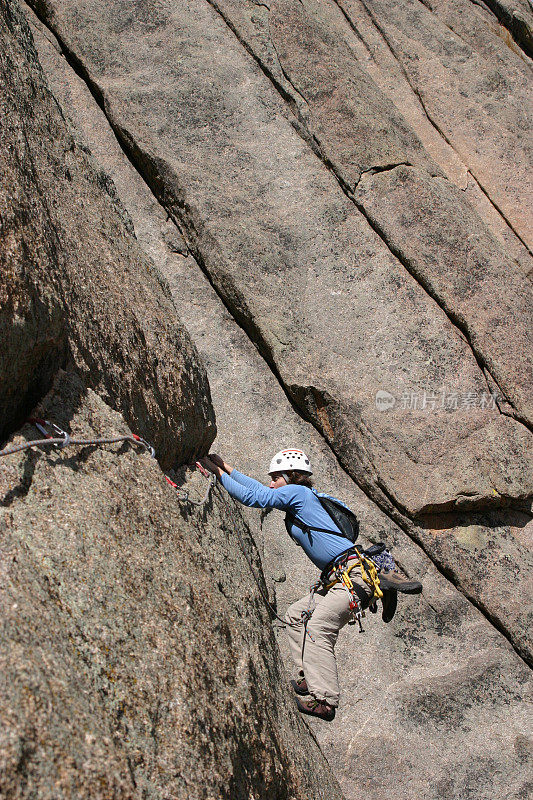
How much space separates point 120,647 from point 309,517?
280cm

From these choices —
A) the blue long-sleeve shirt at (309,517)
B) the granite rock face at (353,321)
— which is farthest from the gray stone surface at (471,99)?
the blue long-sleeve shirt at (309,517)

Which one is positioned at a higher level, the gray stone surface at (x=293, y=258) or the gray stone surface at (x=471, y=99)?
the gray stone surface at (x=471, y=99)

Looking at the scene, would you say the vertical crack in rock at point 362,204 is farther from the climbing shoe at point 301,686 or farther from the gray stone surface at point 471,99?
the climbing shoe at point 301,686

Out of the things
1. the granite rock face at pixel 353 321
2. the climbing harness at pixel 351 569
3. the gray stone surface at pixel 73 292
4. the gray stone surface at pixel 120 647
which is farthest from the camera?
the granite rock face at pixel 353 321

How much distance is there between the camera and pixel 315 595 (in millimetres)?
5285

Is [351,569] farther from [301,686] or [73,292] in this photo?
[73,292]

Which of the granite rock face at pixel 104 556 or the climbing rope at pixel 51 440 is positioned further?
the climbing rope at pixel 51 440

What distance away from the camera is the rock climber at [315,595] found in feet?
16.5

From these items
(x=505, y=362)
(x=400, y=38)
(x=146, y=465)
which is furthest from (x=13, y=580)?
(x=400, y=38)

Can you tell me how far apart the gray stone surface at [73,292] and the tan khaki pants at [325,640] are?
153 cm

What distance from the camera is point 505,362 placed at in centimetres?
730

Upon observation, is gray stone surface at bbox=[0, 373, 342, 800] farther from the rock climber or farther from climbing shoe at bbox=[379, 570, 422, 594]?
climbing shoe at bbox=[379, 570, 422, 594]

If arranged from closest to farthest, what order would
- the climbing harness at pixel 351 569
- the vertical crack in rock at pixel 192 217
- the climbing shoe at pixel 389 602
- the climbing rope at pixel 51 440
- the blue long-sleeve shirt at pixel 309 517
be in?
1. the climbing rope at pixel 51 440
2. the climbing harness at pixel 351 569
3. the blue long-sleeve shirt at pixel 309 517
4. the climbing shoe at pixel 389 602
5. the vertical crack in rock at pixel 192 217

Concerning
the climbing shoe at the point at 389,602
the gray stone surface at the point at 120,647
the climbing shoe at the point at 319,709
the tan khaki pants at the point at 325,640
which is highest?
the gray stone surface at the point at 120,647
